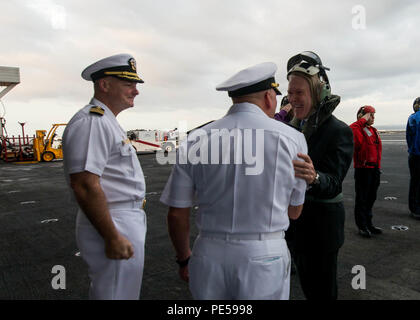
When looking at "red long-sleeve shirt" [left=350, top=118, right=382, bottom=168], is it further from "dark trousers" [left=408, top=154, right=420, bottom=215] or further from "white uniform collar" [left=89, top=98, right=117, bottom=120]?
"white uniform collar" [left=89, top=98, right=117, bottom=120]

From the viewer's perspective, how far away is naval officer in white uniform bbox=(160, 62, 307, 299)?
1.51m

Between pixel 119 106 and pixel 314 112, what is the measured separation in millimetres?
1362

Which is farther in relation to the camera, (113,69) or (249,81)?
(113,69)

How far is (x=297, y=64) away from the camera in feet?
7.29

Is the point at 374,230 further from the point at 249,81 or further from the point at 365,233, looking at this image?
the point at 249,81

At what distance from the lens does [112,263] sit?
1.88 metres

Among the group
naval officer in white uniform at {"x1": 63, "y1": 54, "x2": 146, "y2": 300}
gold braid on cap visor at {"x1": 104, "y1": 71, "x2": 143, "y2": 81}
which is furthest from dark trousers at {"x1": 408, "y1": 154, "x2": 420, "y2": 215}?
gold braid on cap visor at {"x1": 104, "y1": 71, "x2": 143, "y2": 81}

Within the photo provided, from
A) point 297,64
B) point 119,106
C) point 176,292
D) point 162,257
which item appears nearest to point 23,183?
point 162,257

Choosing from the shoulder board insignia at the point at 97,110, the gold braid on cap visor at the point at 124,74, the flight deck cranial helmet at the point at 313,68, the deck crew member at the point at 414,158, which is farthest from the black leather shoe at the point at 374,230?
the shoulder board insignia at the point at 97,110

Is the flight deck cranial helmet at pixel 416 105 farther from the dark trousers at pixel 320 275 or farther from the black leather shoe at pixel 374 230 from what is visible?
the dark trousers at pixel 320 275

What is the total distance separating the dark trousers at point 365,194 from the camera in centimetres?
471

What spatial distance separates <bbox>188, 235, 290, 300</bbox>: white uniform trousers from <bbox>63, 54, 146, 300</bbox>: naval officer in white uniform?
517 mm

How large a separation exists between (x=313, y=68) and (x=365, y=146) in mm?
3196

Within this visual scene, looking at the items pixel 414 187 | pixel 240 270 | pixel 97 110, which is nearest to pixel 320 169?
pixel 240 270
